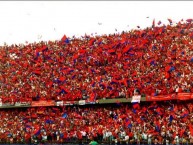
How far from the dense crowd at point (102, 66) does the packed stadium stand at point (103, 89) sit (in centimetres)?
7

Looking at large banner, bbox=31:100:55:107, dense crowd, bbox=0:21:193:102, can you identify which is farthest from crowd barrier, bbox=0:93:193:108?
dense crowd, bbox=0:21:193:102

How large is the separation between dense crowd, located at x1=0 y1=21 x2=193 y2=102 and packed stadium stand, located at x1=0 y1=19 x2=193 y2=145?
73mm

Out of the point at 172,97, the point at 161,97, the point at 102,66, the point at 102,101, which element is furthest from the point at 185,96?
the point at 102,66

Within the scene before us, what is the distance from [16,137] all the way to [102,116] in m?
7.29

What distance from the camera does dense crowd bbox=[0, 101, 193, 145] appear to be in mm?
25031

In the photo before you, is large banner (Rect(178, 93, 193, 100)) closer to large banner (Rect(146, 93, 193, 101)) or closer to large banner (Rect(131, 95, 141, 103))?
large banner (Rect(146, 93, 193, 101))

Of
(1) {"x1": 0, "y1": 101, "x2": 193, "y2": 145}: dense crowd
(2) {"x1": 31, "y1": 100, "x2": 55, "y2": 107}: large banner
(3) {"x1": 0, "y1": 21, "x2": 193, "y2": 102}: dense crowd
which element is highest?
(3) {"x1": 0, "y1": 21, "x2": 193, "y2": 102}: dense crowd

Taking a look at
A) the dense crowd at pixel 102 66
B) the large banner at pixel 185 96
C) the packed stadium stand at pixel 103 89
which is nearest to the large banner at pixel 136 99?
the packed stadium stand at pixel 103 89

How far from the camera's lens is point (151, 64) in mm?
29047

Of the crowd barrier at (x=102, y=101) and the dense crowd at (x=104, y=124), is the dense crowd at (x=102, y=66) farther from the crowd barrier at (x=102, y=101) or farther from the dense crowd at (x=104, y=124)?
the dense crowd at (x=104, y=124)

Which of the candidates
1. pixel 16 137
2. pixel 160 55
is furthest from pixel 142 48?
pixel 16 137

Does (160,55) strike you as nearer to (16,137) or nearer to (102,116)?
(102,116)

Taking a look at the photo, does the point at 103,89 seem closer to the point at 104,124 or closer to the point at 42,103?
the point at 104,124

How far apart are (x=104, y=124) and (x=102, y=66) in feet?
18.6
